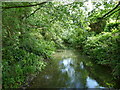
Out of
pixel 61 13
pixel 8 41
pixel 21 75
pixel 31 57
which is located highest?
pixel 61 13

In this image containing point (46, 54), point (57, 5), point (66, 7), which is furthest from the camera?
point (46, 54)

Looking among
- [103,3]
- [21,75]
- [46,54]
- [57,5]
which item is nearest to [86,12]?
[103,3]

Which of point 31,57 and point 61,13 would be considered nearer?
point 61,13

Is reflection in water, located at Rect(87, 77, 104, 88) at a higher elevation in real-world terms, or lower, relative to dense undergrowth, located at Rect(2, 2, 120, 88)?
lower

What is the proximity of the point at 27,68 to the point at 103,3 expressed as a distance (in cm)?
387

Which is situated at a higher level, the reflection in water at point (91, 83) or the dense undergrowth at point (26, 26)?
the dense undergrowth at point (26, 26)

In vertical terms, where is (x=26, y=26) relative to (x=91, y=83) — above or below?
above

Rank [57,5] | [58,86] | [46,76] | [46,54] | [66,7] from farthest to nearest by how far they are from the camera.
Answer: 1. [46,54]
2. [46,76]
3. [58,86]
4. [57,5]
5. [66,7]

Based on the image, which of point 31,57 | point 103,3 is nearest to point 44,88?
point 31,57

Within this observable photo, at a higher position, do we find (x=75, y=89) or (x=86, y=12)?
(x=86, y=12)

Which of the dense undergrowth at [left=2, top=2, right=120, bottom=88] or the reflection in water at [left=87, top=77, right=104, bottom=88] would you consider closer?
the dense undergrowth at [left=2, top=2, right=120, bottom=88]

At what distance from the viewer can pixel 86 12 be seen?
3.84m

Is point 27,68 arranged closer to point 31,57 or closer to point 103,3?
point 31,57

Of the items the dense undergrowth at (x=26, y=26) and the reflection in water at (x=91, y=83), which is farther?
the reflection in water at (x=91, y=83)
